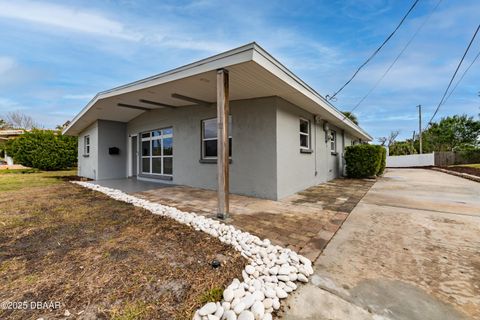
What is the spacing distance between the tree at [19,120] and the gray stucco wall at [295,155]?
42.1 meters

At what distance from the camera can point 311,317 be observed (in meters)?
1.50

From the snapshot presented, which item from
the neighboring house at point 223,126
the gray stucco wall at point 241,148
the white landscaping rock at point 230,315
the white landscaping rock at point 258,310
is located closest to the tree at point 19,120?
the neighboring house at point 223,126

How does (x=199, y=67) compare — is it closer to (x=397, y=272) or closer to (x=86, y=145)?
(x=397, y=272)

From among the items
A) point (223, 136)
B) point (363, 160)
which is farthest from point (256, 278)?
point (363, 160)

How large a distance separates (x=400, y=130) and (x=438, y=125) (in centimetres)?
629

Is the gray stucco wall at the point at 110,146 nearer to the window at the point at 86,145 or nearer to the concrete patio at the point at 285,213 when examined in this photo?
the window at the point at 86,145

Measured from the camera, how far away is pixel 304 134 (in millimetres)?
6984

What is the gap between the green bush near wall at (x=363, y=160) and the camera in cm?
928

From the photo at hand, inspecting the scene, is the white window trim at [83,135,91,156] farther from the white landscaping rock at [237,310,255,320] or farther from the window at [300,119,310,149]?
the white landscaping rock at [237,310,255,320]

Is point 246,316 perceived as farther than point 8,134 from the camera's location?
No

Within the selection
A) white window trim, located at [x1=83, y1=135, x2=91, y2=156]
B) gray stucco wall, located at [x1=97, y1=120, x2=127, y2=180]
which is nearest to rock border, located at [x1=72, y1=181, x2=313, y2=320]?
gray stucco wall, located at [x1=97, y1=120, x2=127, y2=180]

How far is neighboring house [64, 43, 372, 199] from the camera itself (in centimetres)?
398

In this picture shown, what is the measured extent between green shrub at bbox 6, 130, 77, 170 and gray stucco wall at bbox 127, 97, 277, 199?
501 inches

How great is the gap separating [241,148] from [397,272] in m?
4.19
